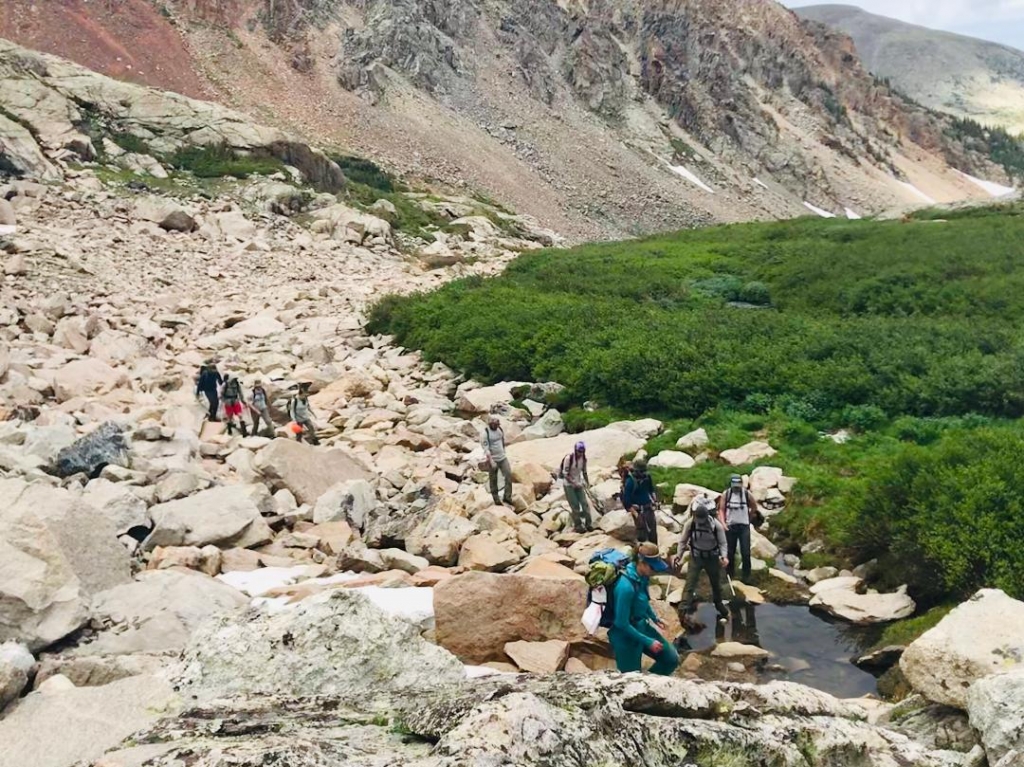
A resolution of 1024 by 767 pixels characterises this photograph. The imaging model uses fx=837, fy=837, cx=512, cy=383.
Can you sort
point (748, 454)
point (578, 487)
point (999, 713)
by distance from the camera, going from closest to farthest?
1. point (999, 713)
2. point (578, 487)
3. point (748, 454)

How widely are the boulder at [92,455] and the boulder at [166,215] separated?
2497 cm

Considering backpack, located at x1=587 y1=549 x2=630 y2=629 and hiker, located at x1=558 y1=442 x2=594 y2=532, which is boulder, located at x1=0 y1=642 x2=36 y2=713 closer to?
backpack, located at x1=587 y1=549 x2=630 y2=629

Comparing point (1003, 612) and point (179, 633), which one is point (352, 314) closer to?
point (179, 633)

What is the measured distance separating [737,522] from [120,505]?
8.07 meters

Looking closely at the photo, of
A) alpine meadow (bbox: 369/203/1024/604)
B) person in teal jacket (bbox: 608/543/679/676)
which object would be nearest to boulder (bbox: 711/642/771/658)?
alpine meadow (bbox: 369/203/1024/604)

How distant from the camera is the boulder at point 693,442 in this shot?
15.5 meters

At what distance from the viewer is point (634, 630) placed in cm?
666

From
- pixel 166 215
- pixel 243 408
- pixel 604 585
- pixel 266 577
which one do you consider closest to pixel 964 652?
pixel 604 585

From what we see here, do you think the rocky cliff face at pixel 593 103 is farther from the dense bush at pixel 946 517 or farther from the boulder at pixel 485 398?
the dense bush at pixel 946 517

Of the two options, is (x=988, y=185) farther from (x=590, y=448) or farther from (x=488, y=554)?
(x=488, y=554)

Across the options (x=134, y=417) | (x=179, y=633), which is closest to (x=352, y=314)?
(x=134, y=417)

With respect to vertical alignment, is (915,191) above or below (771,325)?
above

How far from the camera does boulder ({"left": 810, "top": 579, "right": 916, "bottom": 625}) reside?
9.69 m

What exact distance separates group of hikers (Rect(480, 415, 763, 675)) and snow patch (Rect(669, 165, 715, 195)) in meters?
78.3
